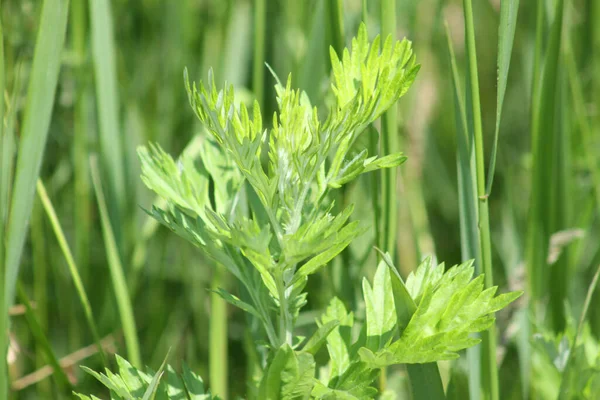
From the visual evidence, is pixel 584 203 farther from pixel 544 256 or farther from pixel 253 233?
pixel 253 233

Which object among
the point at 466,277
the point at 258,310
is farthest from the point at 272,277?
the point at 466,277

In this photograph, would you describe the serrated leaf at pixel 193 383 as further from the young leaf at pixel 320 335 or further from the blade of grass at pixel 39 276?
the blade of grass at pixel 39 276

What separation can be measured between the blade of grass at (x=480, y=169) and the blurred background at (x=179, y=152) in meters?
0.20

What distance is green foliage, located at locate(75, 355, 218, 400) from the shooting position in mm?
622

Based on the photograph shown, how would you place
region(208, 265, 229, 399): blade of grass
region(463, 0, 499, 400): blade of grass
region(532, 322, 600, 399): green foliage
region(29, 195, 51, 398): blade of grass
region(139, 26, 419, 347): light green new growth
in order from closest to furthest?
1. region(139, 26, 419, 347): light green new growth
2. region(463, 0, 499, 400): blade of grass
3. region(532, 322, 600, 399): green foliage
4. region(208, 265, 229, 399): blade of grass
5. region(29, 195, 51, 398): blade of grass

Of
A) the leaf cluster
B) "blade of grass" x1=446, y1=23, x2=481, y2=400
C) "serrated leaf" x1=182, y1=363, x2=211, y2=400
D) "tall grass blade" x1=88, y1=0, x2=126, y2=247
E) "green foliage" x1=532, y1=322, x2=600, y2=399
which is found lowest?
"green foliage" x1=532, y1=322, x2=600, y2=399

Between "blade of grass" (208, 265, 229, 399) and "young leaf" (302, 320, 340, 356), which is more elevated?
"young leaf" (302, 320, 340, 356)

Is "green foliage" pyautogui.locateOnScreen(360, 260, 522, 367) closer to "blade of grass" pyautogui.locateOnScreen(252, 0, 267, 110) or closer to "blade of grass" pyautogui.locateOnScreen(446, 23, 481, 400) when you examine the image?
"blade of grass" pyautogui.locateOnScreen(446, 23, 481, 400)

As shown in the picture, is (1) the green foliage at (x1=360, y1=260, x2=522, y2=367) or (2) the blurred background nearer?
(1) the green foliage at (x1=360, y1=260, x2=522, y2=367)

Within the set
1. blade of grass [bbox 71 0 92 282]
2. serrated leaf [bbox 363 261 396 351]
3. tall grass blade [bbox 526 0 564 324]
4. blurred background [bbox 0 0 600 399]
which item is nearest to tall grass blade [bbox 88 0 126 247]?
blurred background [bbox 0 0 600 399]

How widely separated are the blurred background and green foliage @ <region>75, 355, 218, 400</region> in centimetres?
24

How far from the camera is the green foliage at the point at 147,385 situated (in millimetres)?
622

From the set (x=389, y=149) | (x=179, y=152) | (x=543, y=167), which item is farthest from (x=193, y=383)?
(x=179, y=152)

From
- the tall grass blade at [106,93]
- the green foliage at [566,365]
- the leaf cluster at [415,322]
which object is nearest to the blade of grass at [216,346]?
the tall grass blade at [106,93]
